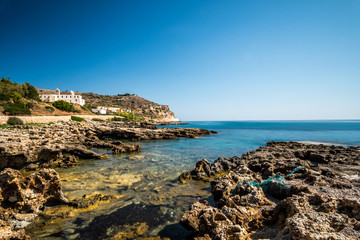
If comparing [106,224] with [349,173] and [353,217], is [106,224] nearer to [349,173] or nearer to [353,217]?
[353,217]

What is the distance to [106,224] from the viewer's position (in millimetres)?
5812

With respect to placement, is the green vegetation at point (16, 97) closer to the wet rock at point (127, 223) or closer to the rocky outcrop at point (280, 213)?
the wet rock at point (127, 223)

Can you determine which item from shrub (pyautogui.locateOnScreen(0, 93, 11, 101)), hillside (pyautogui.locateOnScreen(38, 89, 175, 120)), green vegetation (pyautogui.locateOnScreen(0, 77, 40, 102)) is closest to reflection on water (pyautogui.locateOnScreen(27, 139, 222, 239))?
shrub (pyautogui.locateOnScreen(0, 93, 11, 101))

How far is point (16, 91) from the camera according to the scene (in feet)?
176

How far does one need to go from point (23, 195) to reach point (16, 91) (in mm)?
69192

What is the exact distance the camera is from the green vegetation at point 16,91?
4483 cm

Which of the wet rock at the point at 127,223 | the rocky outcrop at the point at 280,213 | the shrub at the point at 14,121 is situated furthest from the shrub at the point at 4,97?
the rocky outcrop at the point at 280,213

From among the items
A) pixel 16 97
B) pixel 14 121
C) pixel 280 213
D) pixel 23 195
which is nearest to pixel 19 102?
pixel 16 97

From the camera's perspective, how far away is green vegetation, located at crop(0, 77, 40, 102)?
44.8 metres

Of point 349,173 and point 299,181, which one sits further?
point 349,173

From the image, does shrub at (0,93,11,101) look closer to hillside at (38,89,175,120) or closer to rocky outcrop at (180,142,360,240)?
rocky outcrop at (180,142,360,240)

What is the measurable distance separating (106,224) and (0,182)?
4.03m

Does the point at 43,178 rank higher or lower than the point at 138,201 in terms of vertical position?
higher

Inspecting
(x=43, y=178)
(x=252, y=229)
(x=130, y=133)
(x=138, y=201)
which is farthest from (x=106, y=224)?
(x=130, y=133)
